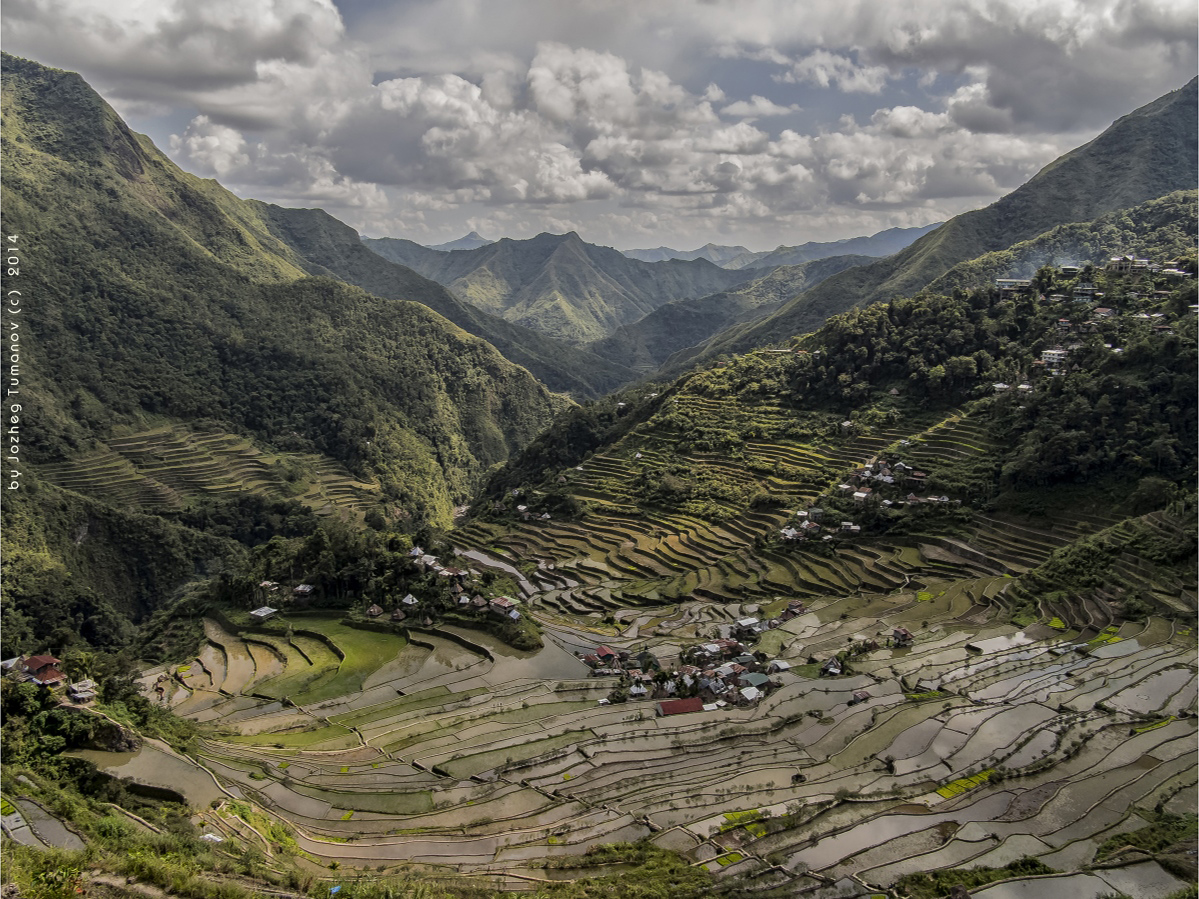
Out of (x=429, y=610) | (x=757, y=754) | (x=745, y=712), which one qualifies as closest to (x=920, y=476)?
(x=745, y=712)

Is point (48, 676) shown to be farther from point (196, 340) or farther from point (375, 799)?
point (196, 340)

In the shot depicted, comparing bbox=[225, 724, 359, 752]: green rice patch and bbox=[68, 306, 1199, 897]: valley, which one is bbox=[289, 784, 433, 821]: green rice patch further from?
A: bbox=[225, 724, 359, 752]: green rice patch

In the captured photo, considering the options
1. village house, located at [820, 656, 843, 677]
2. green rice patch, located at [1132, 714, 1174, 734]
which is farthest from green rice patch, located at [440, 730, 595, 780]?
green rice patch, located at [1132, 714, 1174, 734]

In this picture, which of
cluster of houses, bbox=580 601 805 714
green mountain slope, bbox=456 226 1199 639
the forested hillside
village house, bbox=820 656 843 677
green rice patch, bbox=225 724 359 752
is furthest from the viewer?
the forested hillside

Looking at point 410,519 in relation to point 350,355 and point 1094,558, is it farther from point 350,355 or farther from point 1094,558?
point 1094,558

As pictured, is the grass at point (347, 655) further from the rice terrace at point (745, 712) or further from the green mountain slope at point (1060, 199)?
the green mountain slope at point (1060, 199)

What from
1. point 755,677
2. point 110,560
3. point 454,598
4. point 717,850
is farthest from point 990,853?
point 110,560
